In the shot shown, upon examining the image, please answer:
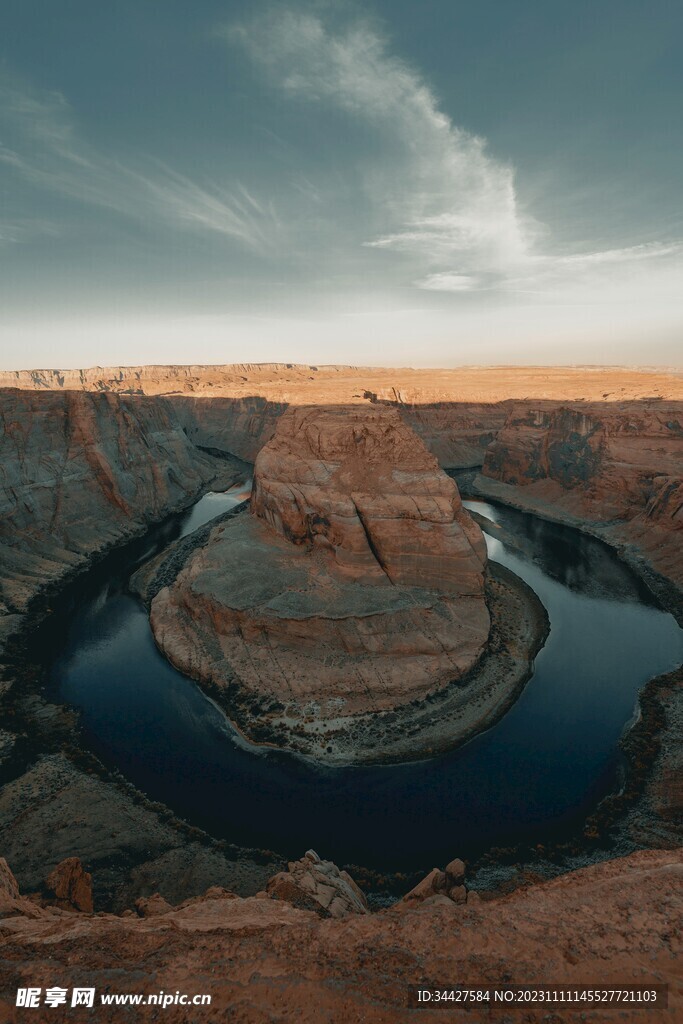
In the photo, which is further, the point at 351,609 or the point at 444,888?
the point at 351,609

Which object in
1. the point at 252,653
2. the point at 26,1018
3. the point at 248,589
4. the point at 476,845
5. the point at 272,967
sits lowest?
the point at 476,845

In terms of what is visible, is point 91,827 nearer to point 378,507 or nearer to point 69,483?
point 378,507

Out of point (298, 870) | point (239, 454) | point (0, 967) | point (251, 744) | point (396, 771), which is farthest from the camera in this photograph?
point (239, 454)

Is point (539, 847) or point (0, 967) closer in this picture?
point (0, 967)

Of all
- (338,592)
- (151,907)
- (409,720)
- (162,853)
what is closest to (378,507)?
(338,592)

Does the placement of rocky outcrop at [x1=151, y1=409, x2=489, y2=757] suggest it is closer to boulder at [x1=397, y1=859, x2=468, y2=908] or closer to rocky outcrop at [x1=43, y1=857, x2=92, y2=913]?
boulder at [x1=397, y1=859, x2=468, y2=908]

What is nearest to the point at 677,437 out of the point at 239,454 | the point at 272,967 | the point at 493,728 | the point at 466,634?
the point at 466,634

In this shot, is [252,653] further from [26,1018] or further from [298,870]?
[26,1018]
